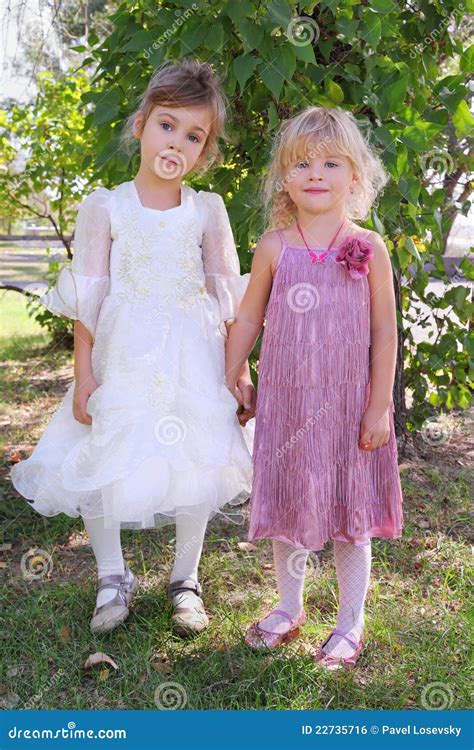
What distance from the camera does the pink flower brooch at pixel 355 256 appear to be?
189 cm

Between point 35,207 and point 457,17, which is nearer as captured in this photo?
point 457,17

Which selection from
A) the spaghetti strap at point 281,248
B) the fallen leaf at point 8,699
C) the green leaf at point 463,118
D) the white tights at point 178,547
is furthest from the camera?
the green leaf at point 463,118

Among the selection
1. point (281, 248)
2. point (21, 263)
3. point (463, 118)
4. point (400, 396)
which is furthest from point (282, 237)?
point (21, 263)

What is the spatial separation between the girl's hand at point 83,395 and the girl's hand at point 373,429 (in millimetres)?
675

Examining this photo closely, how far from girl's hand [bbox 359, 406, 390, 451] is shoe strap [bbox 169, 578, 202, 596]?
662 mm

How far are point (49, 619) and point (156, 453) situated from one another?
64 cm

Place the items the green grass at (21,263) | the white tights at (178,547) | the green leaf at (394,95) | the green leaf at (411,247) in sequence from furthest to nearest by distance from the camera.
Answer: the green grass at (21,263), the green leaf at (411,247), the green leaf at (394,95), the white tights at (178,547)

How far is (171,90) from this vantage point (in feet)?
6.53

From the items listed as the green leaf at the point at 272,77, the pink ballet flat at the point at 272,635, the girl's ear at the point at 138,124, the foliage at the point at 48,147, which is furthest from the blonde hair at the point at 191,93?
the foliage at the point at 48,147

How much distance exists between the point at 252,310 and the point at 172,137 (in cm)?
46

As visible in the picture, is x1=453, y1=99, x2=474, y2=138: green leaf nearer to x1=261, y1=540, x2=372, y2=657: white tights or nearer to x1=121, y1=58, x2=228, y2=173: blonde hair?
x1=121, y1=58, x2=228, y2=173: blonde hair

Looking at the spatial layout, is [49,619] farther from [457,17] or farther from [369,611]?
[457,17]

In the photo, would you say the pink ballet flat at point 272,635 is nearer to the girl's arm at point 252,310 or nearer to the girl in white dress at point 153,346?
the girl in white dress at point 153,346

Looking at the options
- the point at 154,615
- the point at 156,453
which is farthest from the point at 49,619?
the point at 156,453
